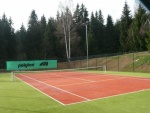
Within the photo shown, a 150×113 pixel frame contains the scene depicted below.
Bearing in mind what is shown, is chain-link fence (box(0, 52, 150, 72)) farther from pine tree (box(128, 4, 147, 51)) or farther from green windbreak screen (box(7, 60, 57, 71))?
pine tree (box(128, 4, 147, 51))

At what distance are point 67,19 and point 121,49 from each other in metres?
18.0

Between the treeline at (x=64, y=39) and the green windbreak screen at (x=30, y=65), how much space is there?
8257 millimetres

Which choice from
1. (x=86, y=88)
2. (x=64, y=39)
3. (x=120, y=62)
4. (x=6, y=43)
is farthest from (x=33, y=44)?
(x=86, y=88)

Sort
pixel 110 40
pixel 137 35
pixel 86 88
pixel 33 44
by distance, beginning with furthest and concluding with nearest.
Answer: pixel 110 40
pixel 33 44
pixel 137 35
pixel 86 88

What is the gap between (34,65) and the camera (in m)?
34.7

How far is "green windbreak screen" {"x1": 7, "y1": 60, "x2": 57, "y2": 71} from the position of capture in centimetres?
3325

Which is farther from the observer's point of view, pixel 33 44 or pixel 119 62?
pixel 33 44

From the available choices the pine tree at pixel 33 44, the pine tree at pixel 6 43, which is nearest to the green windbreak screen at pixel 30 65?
the pine tree at pixel 6 43

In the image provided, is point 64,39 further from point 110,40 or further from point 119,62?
point 110,40

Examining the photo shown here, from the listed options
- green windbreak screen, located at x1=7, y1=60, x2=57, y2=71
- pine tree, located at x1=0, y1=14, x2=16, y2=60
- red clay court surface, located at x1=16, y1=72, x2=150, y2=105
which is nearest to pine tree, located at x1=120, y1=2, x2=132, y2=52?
green windbreak screen, located at x1=7, y1=60, x2=57, y2=71

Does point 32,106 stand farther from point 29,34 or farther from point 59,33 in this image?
Answer: point 29,34

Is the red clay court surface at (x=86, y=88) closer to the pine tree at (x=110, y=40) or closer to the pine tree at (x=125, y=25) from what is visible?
the pine tree at (x=125, y=25)

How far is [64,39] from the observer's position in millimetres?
46281

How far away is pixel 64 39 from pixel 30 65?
13427mm
